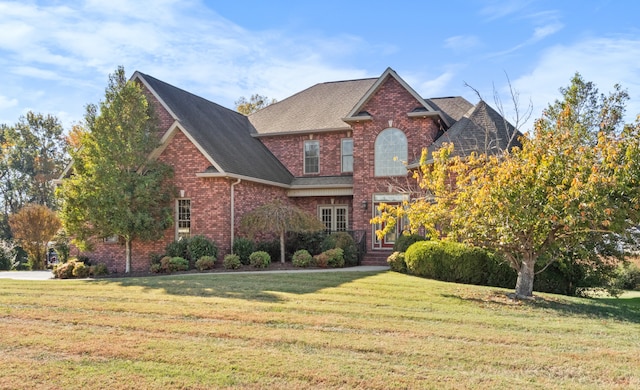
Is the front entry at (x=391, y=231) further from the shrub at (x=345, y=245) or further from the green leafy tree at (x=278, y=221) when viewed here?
the green leafy tree at (x=278, y=221)

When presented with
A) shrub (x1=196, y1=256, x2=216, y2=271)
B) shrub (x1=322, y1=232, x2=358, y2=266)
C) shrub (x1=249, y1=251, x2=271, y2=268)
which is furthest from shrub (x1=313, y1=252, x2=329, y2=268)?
shrub (x1=196, y1=256, x2=216, y2=271)

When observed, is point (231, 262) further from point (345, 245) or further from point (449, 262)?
point (449, 262)

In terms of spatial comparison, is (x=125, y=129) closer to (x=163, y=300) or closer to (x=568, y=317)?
(x=163, y=300)

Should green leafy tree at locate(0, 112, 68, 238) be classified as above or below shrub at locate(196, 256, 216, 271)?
above

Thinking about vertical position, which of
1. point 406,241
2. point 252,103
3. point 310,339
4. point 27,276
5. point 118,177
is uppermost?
point 252,103

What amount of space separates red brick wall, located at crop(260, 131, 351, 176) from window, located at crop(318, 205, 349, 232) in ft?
5.14

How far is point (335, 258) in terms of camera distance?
18.3 m

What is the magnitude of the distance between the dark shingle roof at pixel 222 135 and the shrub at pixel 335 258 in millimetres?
4341

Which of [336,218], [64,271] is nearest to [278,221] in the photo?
[336,218]

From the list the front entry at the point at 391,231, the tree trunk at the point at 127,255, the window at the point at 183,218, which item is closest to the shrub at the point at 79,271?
the tree trunk at the point at 127,255

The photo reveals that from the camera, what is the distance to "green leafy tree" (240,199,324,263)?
18995 millimetres

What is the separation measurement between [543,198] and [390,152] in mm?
10376

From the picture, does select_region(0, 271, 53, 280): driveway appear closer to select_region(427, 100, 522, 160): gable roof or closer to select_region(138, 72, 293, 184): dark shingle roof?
select_region(138, 72, 293, 184): dark shingle roof

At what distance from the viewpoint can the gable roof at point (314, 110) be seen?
24.4 metres
